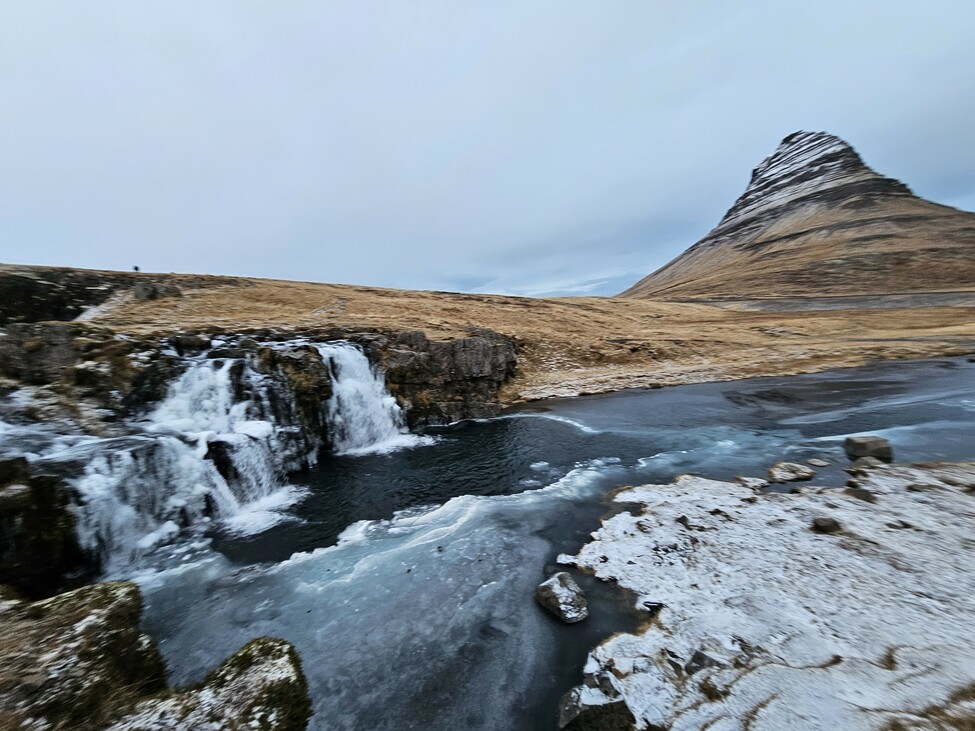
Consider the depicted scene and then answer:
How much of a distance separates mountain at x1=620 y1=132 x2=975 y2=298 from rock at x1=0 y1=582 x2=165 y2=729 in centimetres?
11255

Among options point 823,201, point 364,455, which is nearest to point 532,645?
point 364,455

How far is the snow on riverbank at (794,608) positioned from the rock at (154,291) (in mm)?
44314

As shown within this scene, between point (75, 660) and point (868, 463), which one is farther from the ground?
point (75, 660)

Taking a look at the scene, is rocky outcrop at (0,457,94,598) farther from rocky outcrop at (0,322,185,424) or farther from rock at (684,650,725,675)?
rock at (684,650,725,675)

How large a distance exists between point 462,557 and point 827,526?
32.8 feet

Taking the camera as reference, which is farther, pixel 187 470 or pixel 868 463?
pixel 868 463

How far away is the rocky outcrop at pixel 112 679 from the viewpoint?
5.46 metres

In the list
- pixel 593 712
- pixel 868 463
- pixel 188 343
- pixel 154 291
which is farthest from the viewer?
pixel 154 291

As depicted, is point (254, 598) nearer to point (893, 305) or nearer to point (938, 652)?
point (938, 652)

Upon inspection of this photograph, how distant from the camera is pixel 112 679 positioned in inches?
247

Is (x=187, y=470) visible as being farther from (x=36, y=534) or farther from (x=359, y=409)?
(x=359, y=409)

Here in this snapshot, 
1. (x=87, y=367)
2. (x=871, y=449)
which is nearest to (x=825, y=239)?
(x=871, y=449)

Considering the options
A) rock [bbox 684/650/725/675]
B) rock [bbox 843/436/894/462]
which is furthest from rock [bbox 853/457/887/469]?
rock [bbox 684/650/725/675]

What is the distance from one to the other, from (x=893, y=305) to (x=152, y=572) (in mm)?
102326
